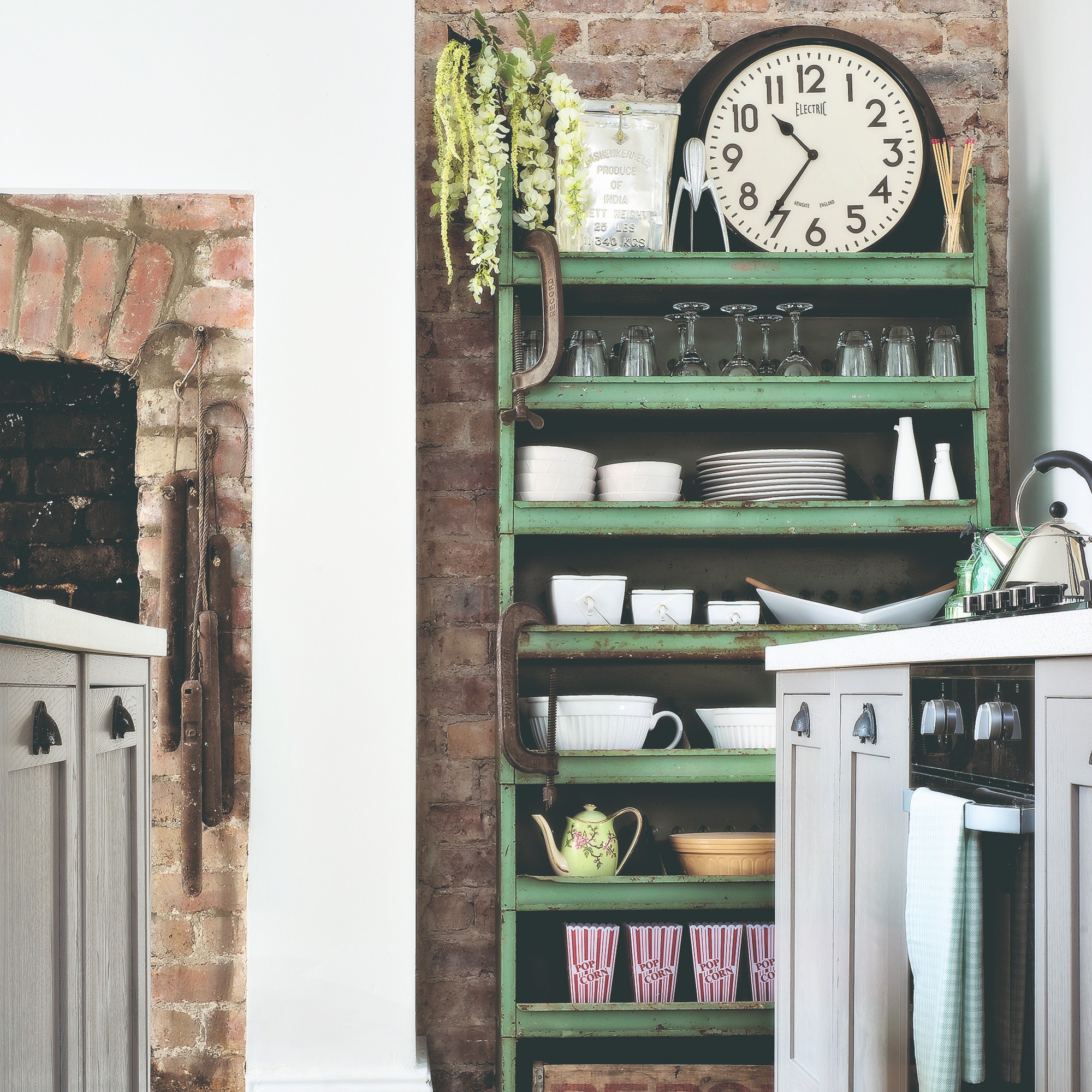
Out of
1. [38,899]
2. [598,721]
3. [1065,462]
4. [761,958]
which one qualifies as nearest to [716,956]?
[761,958]

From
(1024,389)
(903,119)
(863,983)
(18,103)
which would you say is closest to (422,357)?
(18,103)

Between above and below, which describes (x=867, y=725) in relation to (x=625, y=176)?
below

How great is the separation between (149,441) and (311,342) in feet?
1.39

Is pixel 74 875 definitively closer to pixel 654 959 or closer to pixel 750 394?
pixel 654 959

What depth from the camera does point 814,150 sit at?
7.77ft

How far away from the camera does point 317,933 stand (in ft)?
7.15

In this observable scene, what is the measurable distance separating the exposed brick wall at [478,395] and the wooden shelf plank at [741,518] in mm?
332

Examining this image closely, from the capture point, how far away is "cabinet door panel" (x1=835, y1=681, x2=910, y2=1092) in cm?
137

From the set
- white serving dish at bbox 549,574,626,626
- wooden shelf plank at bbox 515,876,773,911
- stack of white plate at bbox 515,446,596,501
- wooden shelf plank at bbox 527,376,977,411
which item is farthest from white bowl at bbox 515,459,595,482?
wooden shelf plank at bbox 515,876,773,911

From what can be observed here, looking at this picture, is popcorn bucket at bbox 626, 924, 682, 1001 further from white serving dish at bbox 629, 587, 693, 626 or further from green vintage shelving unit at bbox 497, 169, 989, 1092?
white serving dish at bbox 629, 587, 693, 626

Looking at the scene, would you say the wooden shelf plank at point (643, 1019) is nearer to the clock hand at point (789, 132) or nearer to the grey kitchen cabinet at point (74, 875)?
the grey kitchen cabinet at point (74, 875)

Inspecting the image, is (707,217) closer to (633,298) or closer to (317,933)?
(633,298)

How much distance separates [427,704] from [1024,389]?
1.52m

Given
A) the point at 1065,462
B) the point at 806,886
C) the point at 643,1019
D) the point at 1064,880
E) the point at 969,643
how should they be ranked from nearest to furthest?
the point at 1064,880
the point at 969,643
the point at 1065,462
the point at 806,886
the point at 643,1019
